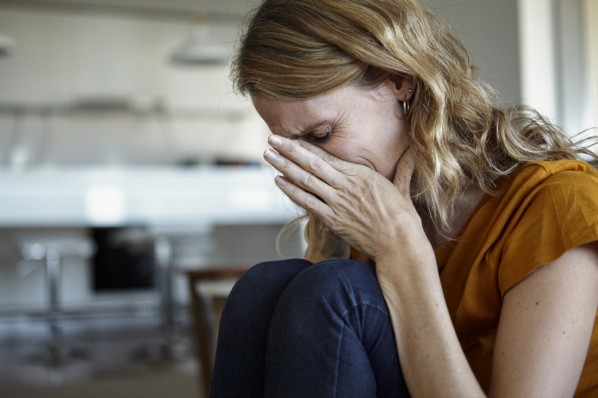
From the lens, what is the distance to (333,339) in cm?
82

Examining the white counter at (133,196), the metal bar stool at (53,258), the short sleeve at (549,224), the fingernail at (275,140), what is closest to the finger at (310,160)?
the fingernail at (275,140)

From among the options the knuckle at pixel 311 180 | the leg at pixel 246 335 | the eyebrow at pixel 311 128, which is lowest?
the leg at pixel 246 335

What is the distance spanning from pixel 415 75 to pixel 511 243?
26 centimetres

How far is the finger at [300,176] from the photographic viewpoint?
1.00 m

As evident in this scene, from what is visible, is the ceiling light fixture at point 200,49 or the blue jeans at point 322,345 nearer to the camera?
the blue jeans at point 322,345

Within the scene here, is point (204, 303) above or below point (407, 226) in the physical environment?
below

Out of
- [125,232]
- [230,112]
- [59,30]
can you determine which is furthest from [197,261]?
[59,30]

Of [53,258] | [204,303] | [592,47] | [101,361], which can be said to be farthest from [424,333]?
[53,258]

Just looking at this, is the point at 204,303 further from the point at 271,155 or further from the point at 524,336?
the point at 524,336

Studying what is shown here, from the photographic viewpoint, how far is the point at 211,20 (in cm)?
650

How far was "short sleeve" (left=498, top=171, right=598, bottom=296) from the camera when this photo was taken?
0.82 metres

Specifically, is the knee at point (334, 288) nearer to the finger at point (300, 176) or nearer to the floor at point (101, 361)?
the finger at point (300, 176)

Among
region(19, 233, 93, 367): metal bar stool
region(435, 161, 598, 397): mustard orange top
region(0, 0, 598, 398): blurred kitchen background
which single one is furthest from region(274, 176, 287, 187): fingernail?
region(19, 233, 93, 367): metal bar stool

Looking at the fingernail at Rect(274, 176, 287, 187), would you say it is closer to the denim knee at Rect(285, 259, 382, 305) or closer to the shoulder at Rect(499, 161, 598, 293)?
the denim knee at Rect(285, 259, 382, 305)
